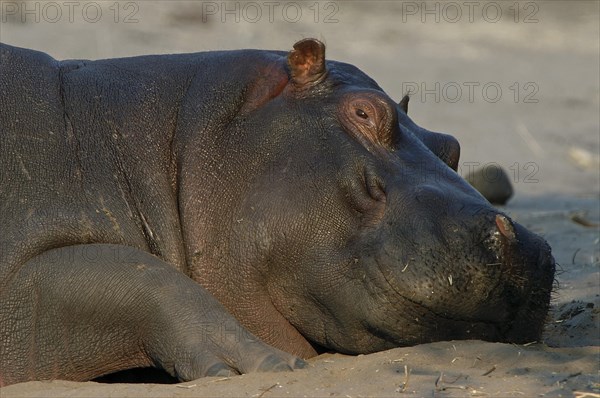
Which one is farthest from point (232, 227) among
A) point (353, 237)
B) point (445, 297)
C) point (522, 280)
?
point (522, 280)

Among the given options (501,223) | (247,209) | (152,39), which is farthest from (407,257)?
(152,39)

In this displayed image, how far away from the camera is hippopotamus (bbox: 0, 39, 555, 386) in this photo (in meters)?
4.60

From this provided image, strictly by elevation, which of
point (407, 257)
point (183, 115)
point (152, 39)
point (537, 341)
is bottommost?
point (152, 39)

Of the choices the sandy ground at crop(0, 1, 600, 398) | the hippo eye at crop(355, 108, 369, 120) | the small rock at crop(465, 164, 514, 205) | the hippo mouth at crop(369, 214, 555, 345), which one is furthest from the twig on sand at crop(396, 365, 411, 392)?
the small rock at crop(465, 164, 514, 205)

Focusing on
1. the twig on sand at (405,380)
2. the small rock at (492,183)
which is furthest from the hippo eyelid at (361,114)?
the small rock at (492,183)

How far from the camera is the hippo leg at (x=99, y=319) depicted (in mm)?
4543

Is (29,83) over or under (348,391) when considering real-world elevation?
over

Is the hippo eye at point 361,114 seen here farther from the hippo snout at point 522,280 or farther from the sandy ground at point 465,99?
the sandy ground at point 465,99

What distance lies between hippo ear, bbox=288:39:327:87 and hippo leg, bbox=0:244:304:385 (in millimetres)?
1015

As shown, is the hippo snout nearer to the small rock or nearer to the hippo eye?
the hippo eye

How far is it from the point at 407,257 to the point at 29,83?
5.45 ft

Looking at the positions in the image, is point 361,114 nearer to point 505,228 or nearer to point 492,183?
point 505,228

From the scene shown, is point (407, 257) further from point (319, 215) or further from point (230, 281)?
point (230, 281)

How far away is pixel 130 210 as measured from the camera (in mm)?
4922
